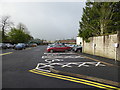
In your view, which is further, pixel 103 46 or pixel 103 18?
pixel 103 18

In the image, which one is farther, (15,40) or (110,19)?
(15,40)

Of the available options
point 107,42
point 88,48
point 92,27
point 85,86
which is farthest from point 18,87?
point 92,27

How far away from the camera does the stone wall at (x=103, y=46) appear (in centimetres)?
1045

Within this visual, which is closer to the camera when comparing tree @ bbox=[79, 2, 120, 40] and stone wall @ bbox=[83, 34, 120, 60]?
stone wall @ bbox=[83, 34, 120, 60]

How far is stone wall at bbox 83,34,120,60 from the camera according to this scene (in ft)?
34.3

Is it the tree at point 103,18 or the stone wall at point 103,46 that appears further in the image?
the tree at point 103,18

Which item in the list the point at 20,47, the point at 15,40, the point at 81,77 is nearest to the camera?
the point at 81,77

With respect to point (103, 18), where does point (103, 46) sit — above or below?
below

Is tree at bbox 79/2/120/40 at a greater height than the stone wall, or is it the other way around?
tree at bbox 79/2/120/40

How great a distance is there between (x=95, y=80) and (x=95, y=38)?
1011 cm

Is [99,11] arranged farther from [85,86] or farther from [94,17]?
[85,86]

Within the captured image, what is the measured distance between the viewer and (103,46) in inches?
481

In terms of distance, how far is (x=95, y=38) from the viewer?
46.2 feet

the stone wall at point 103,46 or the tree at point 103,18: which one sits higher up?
the tree at point 103,18
